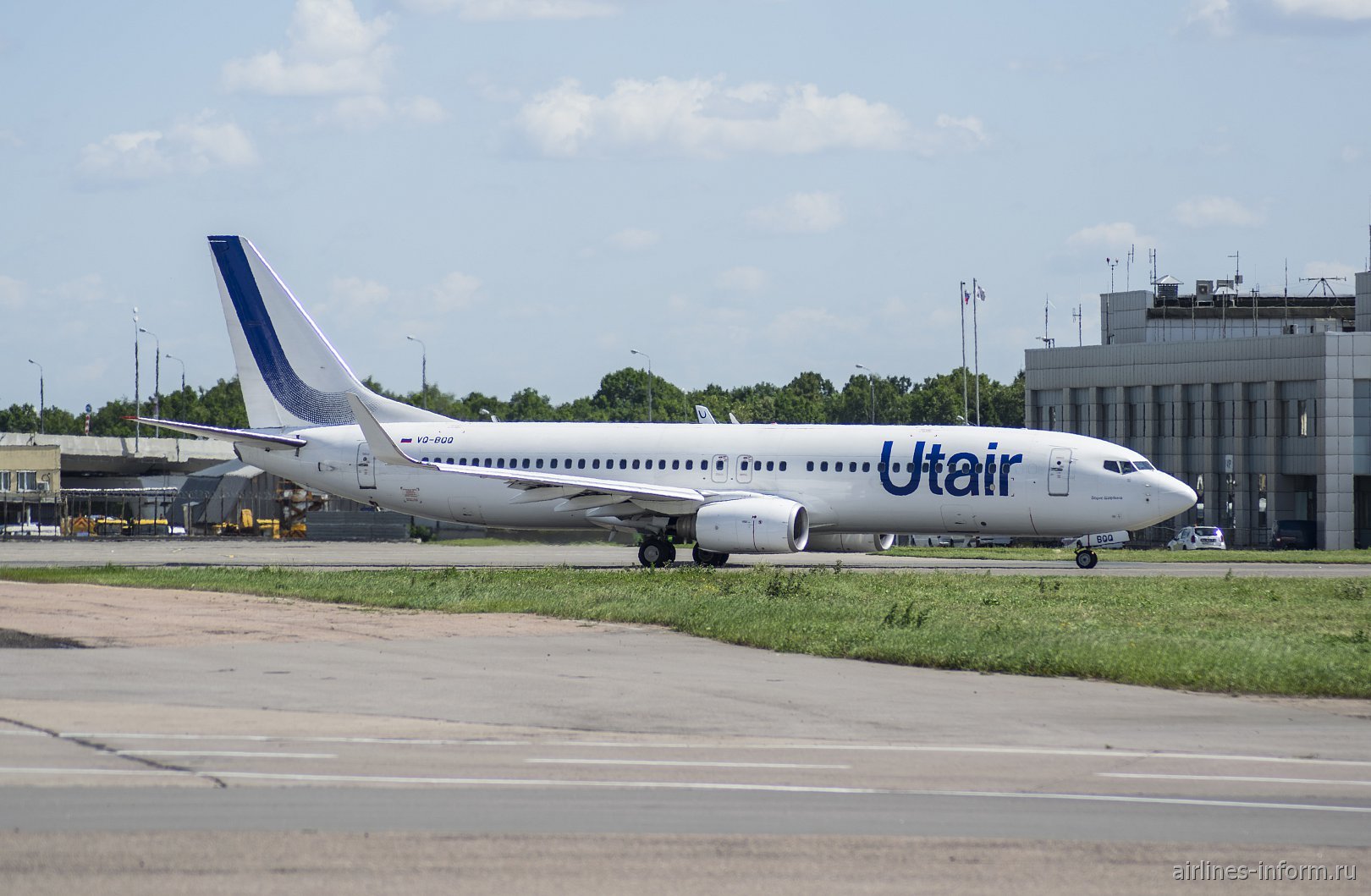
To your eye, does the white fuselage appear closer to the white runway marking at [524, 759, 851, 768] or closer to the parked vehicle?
the white runway marking at [524, 759, 851, 768]

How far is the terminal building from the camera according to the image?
265 ft

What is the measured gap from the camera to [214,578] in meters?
32.0

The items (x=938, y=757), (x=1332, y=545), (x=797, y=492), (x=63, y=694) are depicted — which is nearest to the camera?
(x=938, y=757)

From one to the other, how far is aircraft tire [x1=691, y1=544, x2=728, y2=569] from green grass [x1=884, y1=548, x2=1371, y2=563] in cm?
835

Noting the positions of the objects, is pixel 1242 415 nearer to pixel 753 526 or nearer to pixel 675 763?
pixel 753 526

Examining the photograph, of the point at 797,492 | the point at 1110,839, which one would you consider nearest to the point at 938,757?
the point at 1110,839

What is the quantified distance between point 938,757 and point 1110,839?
118 inches

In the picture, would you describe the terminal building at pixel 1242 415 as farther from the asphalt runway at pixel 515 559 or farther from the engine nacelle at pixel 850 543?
the engine nacelle at pixel 850 543

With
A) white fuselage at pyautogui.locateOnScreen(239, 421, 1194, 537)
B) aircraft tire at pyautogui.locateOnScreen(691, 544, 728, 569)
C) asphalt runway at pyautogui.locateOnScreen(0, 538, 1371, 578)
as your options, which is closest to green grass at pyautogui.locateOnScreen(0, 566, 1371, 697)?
aircraft tire at pyautogui.locateOnScreen(691, 544, 728, 569)

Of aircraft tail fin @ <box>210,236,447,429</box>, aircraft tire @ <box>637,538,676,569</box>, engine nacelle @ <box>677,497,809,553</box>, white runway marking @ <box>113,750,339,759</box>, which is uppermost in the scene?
aircraft tail fin @ <box>210,236,447,429</box>

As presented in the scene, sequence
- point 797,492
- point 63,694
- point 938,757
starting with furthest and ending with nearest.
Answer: point 797,492 < point 63,694 < point 938,757

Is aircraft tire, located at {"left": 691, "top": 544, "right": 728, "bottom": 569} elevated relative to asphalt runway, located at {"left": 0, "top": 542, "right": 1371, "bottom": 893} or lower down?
elevated

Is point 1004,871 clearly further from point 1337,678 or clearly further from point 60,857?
point 1337,678

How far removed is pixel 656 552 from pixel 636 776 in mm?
29145
